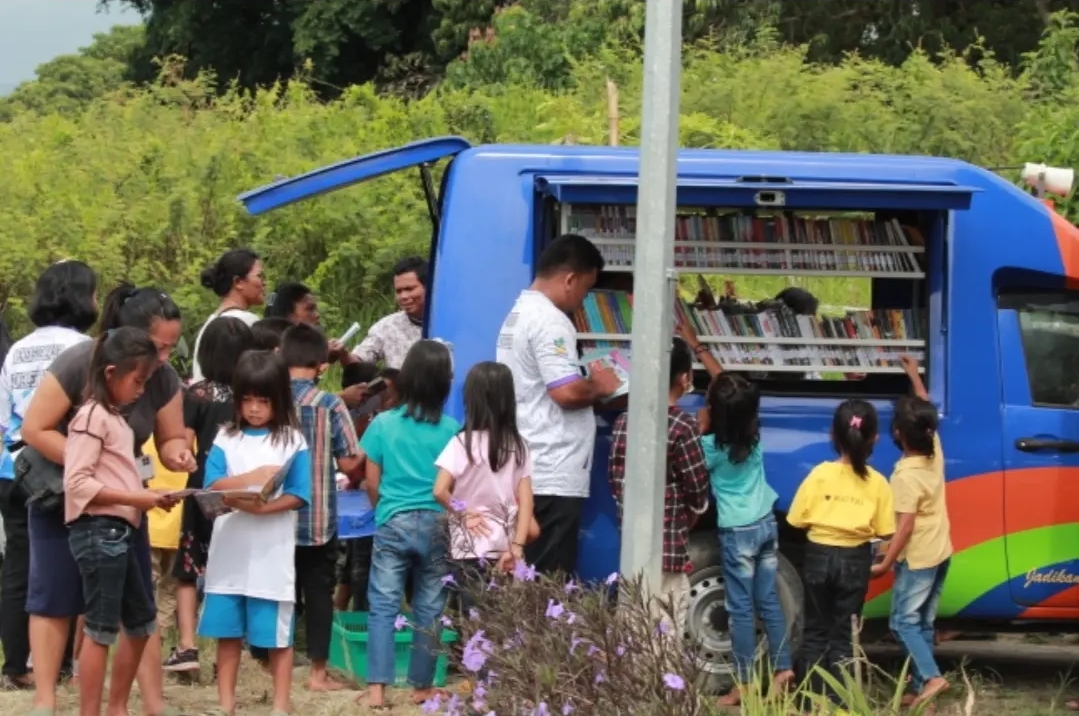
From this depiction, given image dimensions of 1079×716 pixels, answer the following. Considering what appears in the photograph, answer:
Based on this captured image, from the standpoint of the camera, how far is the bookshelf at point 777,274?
7617mm

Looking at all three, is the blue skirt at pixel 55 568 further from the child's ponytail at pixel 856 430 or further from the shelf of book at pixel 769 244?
the child's ponytail at pixel 856 430

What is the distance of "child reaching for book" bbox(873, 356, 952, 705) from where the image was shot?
725 centimetres

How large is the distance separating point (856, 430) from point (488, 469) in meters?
1.51

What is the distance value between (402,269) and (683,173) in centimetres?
272

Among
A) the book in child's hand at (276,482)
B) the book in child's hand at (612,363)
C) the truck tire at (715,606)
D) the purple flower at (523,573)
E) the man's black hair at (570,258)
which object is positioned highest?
the man's black hair at (570,258)

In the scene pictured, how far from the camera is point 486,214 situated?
751 centimetres

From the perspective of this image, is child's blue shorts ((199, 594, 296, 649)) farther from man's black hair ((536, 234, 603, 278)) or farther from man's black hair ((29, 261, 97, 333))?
man's black hair ((536, 234, 603, 278))

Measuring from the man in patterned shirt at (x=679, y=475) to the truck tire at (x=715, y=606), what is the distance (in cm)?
30

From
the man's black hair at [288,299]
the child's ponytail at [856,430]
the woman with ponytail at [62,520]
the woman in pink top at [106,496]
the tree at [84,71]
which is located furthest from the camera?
the tree at [84,71]

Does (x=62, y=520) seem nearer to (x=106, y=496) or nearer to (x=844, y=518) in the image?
(x=106, y=496)

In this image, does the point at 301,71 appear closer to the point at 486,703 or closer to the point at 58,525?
the point at 58,525

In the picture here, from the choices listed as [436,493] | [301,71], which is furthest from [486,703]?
[301,71]

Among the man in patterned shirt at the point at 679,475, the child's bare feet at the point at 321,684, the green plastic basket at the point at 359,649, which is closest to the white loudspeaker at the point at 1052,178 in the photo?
the man in patterned shirt at the point at 679,475

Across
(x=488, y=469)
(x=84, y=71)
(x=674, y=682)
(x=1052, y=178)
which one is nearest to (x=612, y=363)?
(x=488, y=469)
